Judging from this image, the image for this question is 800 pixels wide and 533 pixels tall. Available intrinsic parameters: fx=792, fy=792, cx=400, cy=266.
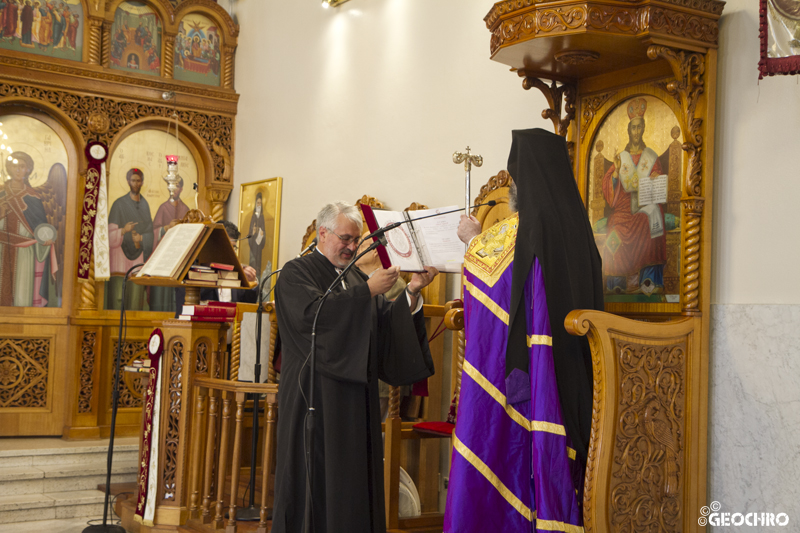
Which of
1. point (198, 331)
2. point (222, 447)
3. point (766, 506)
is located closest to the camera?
point (766, 506)

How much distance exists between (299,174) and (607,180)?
4121mm

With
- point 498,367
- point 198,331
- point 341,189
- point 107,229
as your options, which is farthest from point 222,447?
point 107,229

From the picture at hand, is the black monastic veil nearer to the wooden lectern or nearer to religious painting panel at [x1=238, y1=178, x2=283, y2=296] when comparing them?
the wooden lectern

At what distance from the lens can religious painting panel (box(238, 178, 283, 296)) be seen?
7.75 meters

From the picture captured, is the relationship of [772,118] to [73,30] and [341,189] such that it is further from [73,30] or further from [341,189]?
[73,30]

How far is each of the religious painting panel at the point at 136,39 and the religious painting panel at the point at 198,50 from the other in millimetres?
230

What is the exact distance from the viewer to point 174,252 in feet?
17.2

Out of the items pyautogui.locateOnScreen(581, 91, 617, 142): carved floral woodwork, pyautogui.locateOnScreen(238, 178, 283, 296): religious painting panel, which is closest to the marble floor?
pyautogui.locateOnScreen(238, 178, 283, 296): religious painting panel

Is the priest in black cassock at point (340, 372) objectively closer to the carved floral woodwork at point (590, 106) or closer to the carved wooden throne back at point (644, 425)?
the carved wooden throne back at point (644, 425)

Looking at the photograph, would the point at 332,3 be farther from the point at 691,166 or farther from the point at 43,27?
the point at 691,166

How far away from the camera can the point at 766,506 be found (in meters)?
3.13

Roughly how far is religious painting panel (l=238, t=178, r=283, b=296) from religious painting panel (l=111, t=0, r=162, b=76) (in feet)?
5.49

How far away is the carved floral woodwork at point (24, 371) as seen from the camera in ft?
24.5

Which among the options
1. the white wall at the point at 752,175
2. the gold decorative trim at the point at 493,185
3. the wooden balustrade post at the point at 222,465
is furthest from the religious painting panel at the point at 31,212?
the white wall at the point at 752,175
